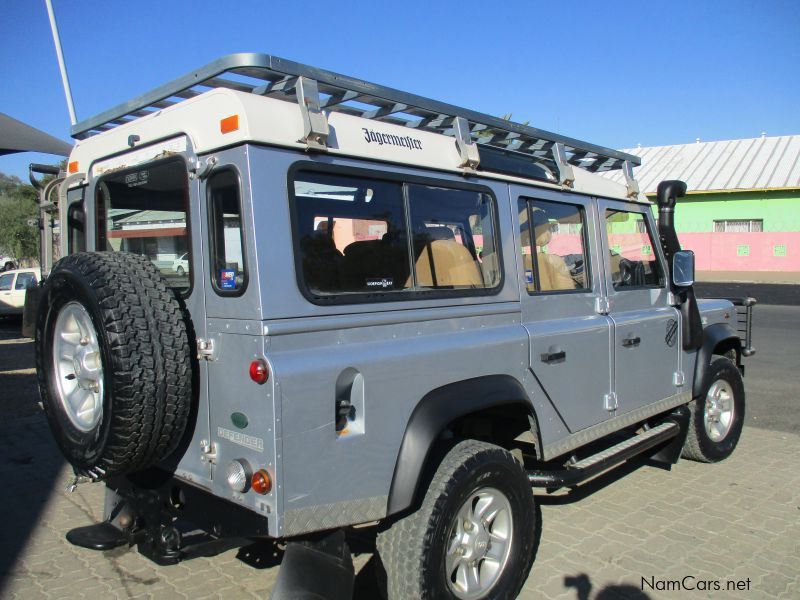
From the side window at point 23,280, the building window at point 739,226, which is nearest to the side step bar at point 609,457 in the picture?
the side window at point 23,280

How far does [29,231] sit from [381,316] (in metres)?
43.3

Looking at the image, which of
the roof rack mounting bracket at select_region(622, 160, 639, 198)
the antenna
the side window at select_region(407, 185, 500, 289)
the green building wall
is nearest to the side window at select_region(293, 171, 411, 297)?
the side window at select_region(407, 185, 500, 289)

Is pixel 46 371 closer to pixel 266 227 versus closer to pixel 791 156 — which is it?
pixel 266 227

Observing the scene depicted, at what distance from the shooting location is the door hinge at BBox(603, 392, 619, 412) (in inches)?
160

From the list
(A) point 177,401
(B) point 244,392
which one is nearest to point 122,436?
(A) point 177,401

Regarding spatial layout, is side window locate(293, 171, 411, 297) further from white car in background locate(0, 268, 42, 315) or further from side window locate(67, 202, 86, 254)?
white car in background locate(0, 268, 42, 315)

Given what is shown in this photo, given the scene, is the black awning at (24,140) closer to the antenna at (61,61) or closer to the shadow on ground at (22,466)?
the antenna at (61,61)

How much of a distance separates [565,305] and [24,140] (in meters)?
13.1

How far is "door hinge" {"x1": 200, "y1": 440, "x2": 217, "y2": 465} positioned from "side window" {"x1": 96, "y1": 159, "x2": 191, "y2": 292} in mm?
679

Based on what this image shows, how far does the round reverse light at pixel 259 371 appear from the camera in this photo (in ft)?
7.93

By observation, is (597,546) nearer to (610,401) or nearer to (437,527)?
(610,401)

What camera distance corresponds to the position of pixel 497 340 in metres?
3.32

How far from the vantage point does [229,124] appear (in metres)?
2.56

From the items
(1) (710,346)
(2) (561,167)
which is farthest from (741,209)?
(2) (561,167)
